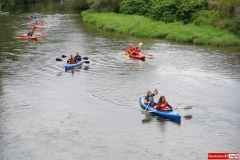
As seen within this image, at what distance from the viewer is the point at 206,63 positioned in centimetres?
3069

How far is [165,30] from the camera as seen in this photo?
43406 mm

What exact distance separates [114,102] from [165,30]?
912 inches

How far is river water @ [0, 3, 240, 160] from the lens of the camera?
645 inches

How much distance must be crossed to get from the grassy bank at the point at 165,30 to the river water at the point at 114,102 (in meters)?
1.78

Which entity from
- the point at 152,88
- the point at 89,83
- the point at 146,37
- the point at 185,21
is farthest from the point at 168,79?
the point at 185,21

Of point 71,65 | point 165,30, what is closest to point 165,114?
point 71,65

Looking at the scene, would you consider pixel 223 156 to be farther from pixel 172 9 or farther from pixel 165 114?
pixel 172 9

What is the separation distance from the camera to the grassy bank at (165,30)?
38625mm

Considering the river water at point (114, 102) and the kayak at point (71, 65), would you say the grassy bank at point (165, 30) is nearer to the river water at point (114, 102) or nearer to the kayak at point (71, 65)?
the river water at point (114, 102)

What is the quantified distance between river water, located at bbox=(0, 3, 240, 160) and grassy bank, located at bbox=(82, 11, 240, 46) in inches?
69.9

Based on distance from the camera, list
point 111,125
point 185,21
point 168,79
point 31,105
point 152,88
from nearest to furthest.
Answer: point 111,125, point 31,105, point 152,88, point 168,79, point 185,21

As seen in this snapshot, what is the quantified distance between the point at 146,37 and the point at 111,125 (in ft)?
83.9

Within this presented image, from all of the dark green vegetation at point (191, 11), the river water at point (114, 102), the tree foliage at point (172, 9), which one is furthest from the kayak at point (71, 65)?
the tree foliage at point (172, 9)

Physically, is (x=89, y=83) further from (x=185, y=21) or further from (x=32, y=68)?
(x=185, y=21)
